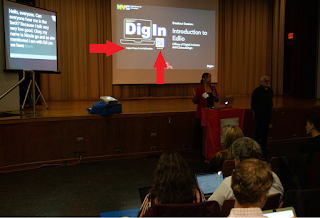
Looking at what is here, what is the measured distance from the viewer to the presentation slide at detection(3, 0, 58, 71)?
4809 mm

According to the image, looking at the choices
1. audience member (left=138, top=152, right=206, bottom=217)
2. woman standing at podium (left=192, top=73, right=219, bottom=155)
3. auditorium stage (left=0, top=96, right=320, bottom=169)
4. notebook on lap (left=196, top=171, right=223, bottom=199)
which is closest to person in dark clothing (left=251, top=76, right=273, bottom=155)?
auditorium stage (left=0, top=96, right=320, bottom=169)

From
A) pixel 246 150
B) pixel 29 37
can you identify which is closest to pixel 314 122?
pixel 246 150

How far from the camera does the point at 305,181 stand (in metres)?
2.31

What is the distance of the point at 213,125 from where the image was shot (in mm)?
4586

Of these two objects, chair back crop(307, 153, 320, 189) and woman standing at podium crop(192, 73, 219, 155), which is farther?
woman standing at podium crop(192, 73, 219, 155)

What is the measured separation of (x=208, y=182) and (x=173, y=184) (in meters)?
0.73

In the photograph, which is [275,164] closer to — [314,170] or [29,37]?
[314,170]

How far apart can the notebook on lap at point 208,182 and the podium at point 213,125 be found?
2.15 metres

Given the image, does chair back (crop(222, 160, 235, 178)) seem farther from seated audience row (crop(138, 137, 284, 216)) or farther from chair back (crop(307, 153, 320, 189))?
chair back (crop(307, 153, 320, 189))

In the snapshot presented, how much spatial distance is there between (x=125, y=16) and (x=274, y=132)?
459 centimetres

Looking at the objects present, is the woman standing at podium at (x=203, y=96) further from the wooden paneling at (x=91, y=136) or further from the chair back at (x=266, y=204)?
the chair back at (x=266, y=204)

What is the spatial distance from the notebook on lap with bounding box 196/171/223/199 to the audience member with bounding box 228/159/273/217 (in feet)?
3.26
